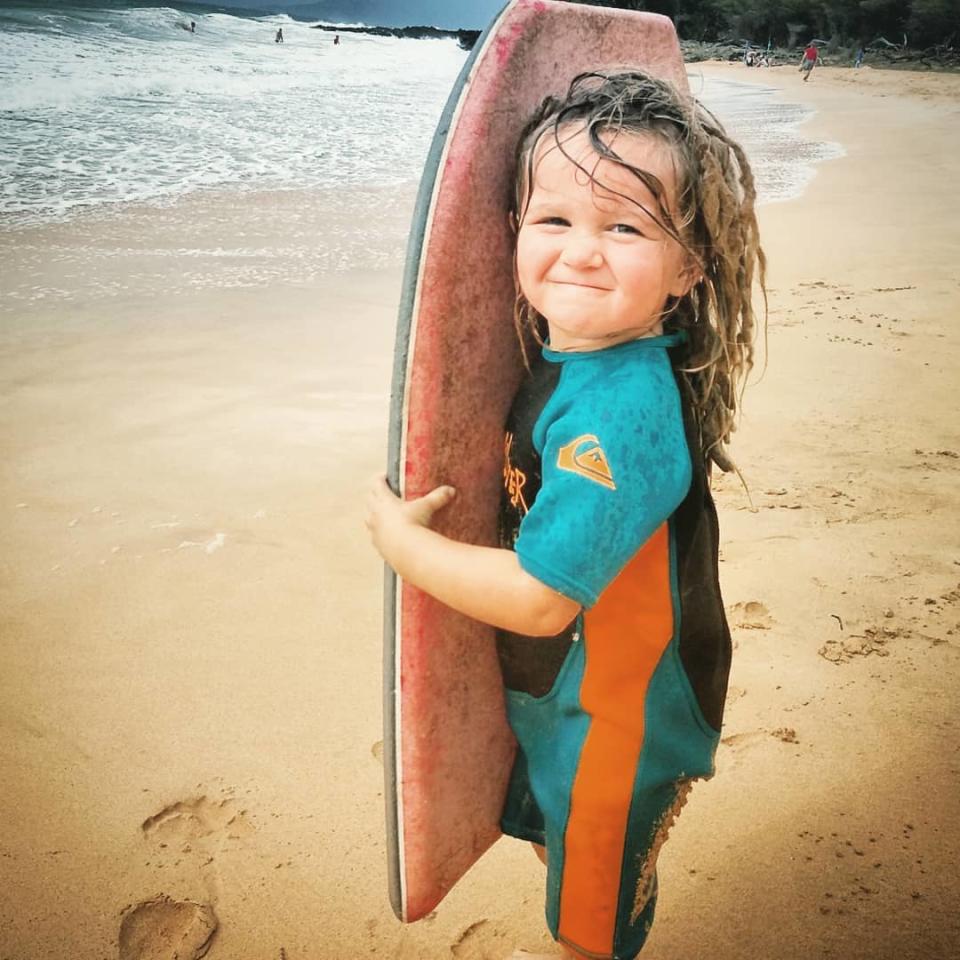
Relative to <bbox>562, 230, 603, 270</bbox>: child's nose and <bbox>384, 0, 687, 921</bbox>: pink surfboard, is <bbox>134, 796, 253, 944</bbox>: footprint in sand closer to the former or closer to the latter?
<bbox>384, 0, 687, 921</bbox>: pink surfboard

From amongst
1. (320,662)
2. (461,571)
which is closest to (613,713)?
(461,571)

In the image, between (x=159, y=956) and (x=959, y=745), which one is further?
(x=959, y=745)

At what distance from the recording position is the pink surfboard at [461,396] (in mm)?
1021

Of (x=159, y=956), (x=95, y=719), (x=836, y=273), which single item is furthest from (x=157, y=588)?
(x=836, y=273)

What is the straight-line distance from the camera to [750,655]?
2244mm

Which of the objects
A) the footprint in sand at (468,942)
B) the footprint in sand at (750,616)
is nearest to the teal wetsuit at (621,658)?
the footprint in sand at (468,942)

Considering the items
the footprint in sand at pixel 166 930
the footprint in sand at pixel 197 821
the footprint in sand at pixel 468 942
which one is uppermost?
the footprint in sand at pixel 197 821

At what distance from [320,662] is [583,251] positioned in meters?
1.64

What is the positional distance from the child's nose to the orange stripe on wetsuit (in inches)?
13.3

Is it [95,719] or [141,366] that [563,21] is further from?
[141,366]

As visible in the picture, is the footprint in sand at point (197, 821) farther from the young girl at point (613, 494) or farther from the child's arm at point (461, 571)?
the child's arm at point (461, 571)

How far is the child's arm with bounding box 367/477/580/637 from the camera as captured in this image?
888 mm

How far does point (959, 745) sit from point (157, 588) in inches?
88.9

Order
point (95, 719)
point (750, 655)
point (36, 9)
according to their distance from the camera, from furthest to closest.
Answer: point (36, 9) < point (750, 655) < point (95, 719)
